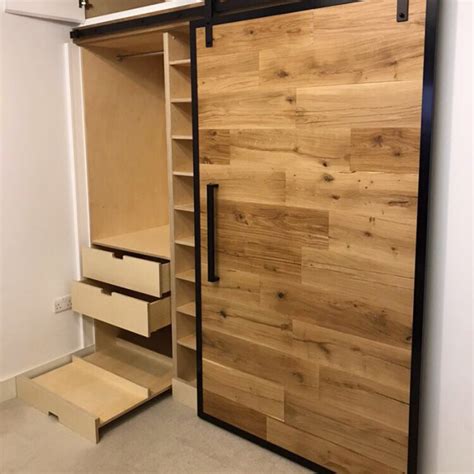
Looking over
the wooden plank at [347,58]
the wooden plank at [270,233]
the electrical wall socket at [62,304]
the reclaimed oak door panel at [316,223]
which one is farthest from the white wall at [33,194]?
the wooden plank at [347,58]

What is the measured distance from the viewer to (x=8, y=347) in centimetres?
279

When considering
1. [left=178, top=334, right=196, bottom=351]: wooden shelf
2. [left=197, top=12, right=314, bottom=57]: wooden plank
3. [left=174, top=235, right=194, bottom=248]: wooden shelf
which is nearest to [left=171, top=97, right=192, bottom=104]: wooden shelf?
[left=197, top=12, right=314, bottom=57]: wooden plank

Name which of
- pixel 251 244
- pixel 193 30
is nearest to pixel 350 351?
pixel 251 244

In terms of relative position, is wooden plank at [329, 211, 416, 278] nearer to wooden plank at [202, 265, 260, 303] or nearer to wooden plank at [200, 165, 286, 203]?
wooden plank at [200, 165, 286, 203]

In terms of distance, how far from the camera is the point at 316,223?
81.2 inches

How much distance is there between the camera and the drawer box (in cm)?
270

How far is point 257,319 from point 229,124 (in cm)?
84

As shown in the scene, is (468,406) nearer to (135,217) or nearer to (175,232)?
(175,232)

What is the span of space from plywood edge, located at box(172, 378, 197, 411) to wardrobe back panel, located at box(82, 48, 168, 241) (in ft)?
3.24

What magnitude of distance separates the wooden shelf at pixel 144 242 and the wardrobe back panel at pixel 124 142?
2.5 inches

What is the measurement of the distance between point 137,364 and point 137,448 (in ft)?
2.44

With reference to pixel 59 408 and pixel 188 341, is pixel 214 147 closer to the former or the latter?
pixel 188 341

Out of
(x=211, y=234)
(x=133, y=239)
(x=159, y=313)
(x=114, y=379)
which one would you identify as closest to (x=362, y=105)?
(x=211, y=234)

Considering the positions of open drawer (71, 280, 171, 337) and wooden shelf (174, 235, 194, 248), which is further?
open drawer (71, 280, 171, 337)
